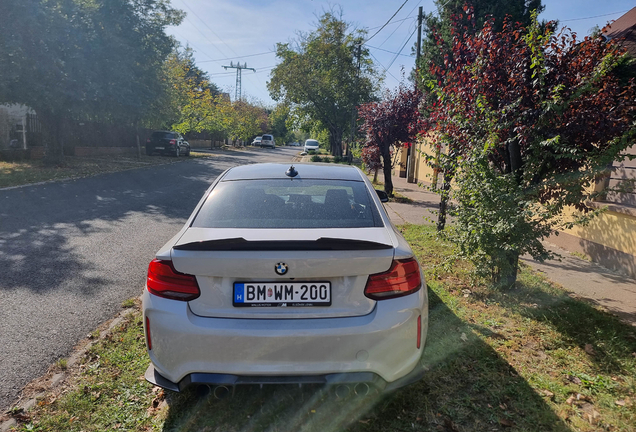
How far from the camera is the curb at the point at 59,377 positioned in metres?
2.71

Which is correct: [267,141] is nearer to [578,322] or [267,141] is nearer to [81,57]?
[81,57]

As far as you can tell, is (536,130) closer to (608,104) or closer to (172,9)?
(608,104)

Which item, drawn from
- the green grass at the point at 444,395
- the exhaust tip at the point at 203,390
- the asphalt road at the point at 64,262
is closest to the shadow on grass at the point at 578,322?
the green grass at the point at 444,395

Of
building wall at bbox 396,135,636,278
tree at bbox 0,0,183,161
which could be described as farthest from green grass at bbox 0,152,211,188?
building wall at bbox 396,135,636,278

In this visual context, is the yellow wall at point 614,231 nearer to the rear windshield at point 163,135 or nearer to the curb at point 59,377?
the curb at point 59,377

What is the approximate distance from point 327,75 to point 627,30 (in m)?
26.8

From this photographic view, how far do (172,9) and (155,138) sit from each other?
385 inches

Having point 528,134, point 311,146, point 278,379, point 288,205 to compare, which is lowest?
point 278,379

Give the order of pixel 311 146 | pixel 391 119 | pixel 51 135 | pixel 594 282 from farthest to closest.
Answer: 1. pixel 311 146
2. pixel 51 135
3. pixel 391 119
4. pixel 594 282

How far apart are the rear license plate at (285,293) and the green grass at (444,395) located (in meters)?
0.84

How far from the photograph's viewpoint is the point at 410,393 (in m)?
3.12

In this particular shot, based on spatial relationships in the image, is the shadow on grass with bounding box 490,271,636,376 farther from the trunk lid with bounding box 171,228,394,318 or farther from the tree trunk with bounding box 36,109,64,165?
the tree trunk with bounding box 36,109,64,165

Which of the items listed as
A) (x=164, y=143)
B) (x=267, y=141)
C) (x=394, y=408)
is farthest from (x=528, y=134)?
(x=267, y=141)

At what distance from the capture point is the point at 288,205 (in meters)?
3.26
